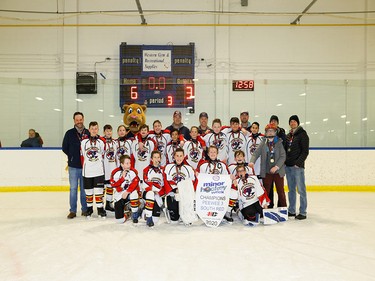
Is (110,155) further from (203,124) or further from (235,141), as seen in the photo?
(235,141)

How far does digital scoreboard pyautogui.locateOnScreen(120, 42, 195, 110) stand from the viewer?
25.7ft

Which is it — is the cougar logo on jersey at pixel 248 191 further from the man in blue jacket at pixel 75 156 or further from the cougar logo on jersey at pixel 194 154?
the man in blue jacket at pixel 75 156

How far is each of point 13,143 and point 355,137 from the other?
729 cm

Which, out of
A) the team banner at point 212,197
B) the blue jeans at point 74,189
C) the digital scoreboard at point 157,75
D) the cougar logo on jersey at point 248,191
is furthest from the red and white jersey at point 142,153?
the digital scoreboard at point 157,75

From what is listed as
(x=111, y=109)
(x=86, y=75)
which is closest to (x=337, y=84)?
(x=111, y=109)

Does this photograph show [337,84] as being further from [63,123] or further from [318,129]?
[63,123]

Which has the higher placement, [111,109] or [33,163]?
[111,109]

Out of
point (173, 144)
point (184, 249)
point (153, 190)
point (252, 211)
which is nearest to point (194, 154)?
point (173, 144)

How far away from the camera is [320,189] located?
698 centimetres

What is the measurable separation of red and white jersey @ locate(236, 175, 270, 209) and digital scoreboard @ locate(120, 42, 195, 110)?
12.9 ft

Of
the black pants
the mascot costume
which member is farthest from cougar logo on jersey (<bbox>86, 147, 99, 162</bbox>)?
the black pants

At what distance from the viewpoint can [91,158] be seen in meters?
4.54

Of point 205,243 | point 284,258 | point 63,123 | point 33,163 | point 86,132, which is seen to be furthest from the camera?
point 63,123

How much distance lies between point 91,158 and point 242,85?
470cm
